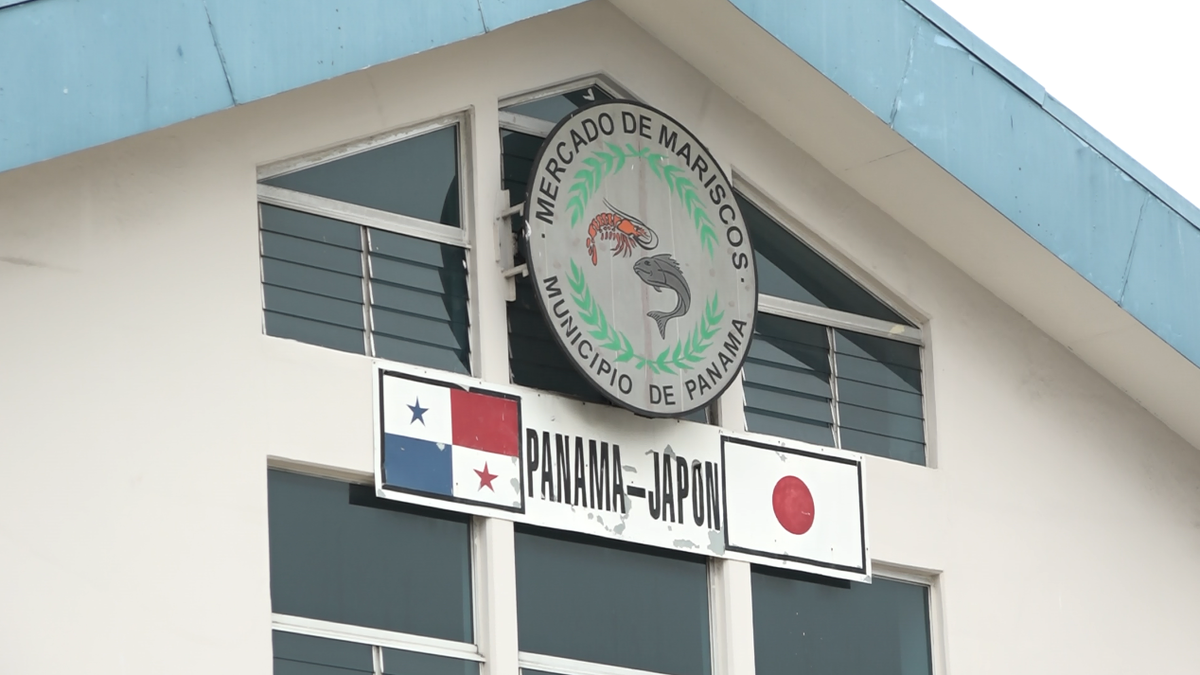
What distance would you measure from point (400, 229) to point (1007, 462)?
12.1ft

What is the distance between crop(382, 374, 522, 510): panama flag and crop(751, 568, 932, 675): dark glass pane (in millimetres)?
1548

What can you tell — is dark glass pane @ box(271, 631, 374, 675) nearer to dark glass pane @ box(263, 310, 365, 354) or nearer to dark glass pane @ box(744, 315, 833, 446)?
dark glass pane @ box(263, 310, 365, 354)

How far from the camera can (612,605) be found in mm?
9953

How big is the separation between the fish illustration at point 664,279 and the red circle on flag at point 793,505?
3.30 feet

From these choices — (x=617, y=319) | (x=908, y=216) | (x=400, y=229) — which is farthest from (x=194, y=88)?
(x=908, y=216)

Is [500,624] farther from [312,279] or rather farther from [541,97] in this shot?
[541,97]

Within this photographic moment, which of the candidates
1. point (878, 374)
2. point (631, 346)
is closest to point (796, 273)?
point (878, 374)

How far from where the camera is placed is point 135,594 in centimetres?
837

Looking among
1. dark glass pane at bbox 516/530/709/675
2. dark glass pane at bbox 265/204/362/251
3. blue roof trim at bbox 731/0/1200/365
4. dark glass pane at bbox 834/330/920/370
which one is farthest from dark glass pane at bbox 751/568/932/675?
dark glass pane at bbox 265/204/362/251

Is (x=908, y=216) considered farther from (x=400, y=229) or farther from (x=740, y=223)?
(x=400, y=229)

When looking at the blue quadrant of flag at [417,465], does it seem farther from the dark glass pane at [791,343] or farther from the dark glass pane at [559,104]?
the dark glass pane at [791,343]

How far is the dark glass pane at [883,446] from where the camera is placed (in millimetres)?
11141

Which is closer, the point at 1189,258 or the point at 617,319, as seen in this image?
the point at 617,319

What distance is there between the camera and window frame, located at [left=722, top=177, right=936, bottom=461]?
438 inches
